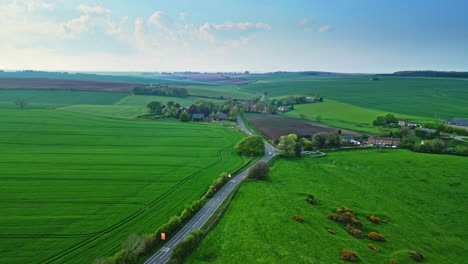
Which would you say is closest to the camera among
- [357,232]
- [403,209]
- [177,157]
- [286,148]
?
[357,232]

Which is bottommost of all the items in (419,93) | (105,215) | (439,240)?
(439,240)

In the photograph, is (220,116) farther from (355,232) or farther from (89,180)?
(355,232)

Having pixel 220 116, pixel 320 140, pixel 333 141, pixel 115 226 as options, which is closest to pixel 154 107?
pixel 220 116

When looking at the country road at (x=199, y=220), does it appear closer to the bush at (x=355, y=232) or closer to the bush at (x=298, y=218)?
the bush at (x=298, y=218)

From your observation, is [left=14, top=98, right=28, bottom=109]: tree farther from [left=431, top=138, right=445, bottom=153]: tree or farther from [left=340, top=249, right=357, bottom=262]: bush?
[left=431, top=138, right=445, bottom=153]: tree

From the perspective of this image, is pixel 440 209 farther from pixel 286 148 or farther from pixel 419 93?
pixel 419 93

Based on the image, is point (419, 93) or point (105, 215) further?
point (419, 93)

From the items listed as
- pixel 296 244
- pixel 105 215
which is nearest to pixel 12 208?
pixel 105 215
